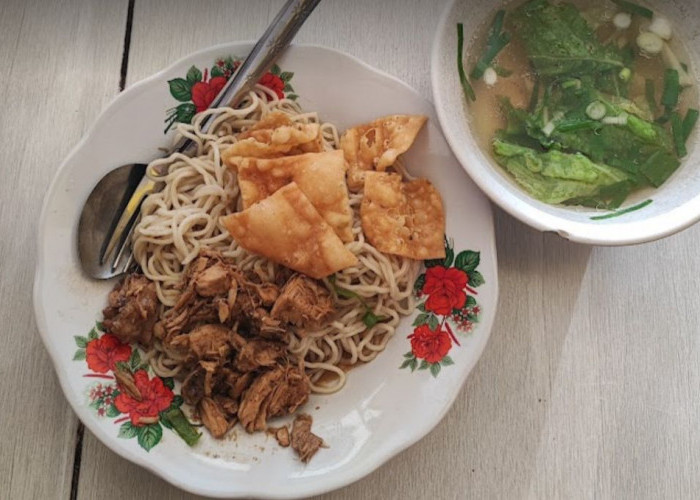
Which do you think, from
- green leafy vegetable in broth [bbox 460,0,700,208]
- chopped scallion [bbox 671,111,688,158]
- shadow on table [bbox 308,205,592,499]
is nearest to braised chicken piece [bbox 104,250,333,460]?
shadow on table [bbox 308,205,592,499]

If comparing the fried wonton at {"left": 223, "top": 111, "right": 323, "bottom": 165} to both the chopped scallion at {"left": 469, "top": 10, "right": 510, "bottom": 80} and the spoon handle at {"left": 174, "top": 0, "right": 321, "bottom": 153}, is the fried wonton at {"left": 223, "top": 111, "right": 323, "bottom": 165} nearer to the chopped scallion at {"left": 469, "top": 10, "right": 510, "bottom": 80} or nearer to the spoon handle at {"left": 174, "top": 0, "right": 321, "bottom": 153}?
the spoon handle at {"left": 174, "top": 0, "right": 321, "bottom": 153}

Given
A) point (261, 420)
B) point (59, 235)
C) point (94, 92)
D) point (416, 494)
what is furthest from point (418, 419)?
point (94, 92)

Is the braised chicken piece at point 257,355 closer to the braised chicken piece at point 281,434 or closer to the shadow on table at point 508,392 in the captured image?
the braised chicken piece at point 281,434

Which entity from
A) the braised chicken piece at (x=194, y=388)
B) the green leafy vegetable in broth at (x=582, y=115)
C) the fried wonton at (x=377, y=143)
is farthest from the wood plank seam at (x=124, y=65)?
the green leafy vegetable in broth at (x=582, y=115)

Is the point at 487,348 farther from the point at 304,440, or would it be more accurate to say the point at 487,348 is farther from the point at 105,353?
the point at 105,353

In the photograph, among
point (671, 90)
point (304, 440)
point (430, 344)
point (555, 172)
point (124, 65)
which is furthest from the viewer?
point (124, 65)

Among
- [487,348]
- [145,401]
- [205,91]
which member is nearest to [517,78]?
[487,348]
